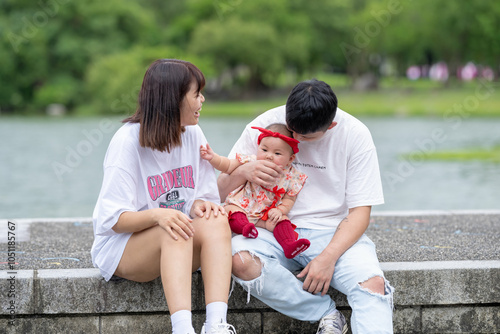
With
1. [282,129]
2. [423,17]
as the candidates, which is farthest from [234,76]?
[282,129]

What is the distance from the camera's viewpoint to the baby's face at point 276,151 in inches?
140

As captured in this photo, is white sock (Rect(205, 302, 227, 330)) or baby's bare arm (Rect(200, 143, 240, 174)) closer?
white sock (Rect(205, 302, 227, 330))

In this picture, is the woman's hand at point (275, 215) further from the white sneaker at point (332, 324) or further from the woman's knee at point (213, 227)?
the white sneaker at point (332, 324)

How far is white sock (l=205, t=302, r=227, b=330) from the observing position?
3.18m

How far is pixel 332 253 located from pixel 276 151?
60 centimetres

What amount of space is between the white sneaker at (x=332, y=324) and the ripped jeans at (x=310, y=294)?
1.3 inches

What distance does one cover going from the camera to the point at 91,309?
3.59 meters

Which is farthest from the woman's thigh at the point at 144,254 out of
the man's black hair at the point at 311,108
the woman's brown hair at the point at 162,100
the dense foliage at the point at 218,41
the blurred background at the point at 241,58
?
the dense foliage at the point at 218,41

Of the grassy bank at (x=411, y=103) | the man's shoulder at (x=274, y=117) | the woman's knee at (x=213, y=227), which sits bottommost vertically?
the woman's knee at (x=213, y=227)

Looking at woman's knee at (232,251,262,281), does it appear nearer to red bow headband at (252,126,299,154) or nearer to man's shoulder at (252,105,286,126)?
red bow headband at (252,126,299,154)

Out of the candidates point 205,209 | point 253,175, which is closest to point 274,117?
point 253,175

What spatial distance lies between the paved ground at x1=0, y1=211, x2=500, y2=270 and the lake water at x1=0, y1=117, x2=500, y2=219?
538 centimetres

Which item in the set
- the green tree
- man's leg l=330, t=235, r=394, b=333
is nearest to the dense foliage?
the green tree

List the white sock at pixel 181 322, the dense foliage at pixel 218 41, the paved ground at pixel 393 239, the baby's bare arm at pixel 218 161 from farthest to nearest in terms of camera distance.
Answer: the dense foliage at pixel 218 41, the paved ground at pixel 393 239, the baby's bare arm at pixel 218 161, the white sock at pixel 181 322
